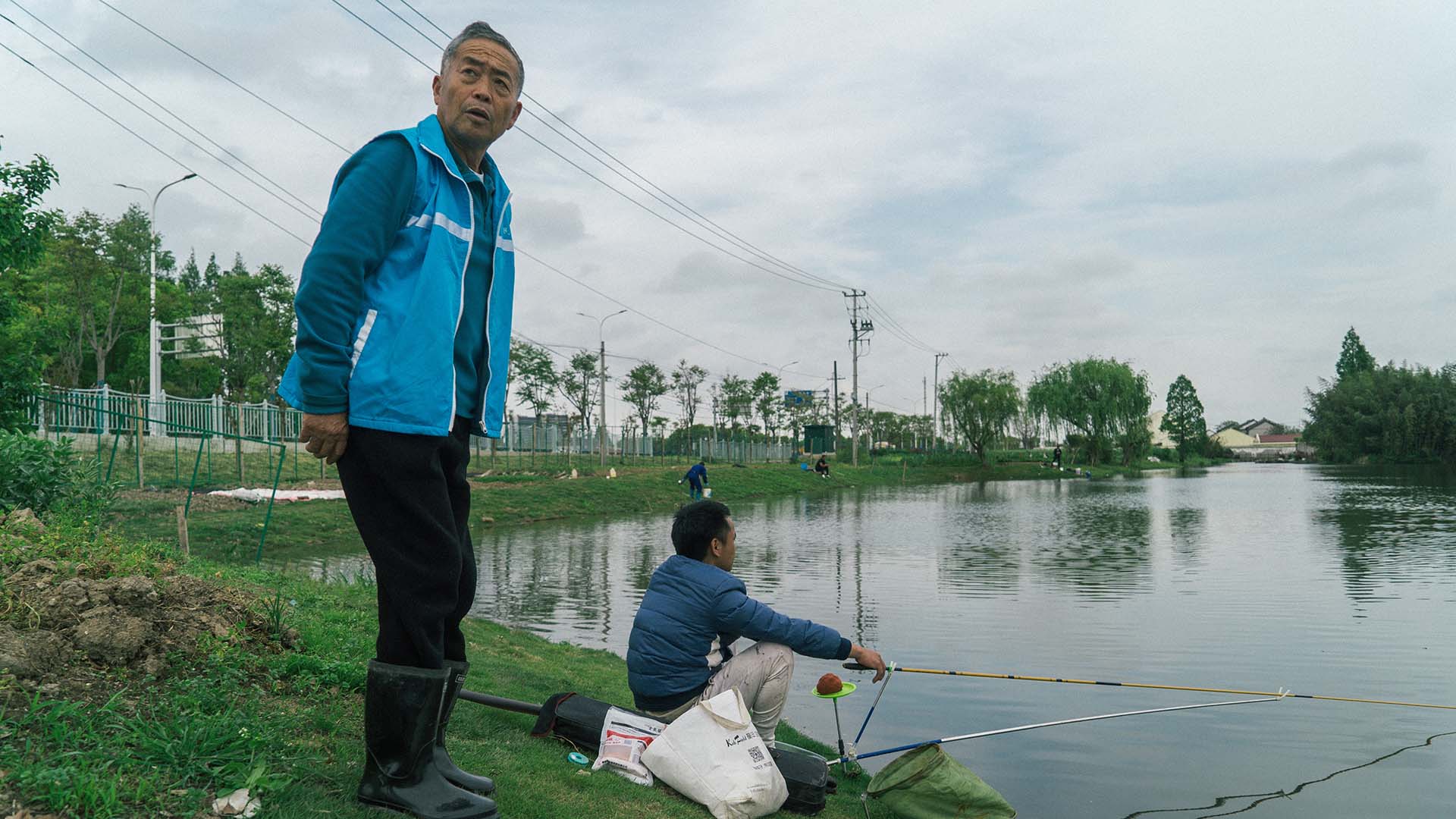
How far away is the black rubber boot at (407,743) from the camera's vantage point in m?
2.64

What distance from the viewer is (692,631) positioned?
13.5ft

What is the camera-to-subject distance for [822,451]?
6856 cm

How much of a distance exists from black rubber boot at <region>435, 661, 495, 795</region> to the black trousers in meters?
0.16

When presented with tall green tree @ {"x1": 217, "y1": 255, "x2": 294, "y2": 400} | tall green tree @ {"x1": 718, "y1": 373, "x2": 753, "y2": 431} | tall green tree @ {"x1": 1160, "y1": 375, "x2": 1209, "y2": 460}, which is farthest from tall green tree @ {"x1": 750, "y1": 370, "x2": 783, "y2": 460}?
tall green tree @ {"x1": 1160, "y1": 375, "x2": 1209, "y2": 460}

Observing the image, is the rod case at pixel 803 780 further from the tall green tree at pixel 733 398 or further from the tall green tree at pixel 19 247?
the tall green tree at pixel 733 398

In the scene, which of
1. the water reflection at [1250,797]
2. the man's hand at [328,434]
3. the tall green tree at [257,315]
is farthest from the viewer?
the tall green tree at [257,315]

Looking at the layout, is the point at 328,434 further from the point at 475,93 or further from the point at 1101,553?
the point at 1101,553

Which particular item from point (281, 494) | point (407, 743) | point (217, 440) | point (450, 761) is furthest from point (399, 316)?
point (217, 440)

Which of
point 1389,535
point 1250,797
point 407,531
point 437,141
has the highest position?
point 437,141

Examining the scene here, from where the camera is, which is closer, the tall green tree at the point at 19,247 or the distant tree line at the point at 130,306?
the tall green tree at the point at 19,247

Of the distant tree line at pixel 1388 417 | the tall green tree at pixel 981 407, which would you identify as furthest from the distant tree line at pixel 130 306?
the distant tree line at pixel 1388 417

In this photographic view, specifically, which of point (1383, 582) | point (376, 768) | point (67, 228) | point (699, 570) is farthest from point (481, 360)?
point (67, 228)

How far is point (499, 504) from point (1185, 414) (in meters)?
127

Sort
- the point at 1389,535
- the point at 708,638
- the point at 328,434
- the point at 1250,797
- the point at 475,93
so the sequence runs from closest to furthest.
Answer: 1. the point at 328,434
2. the point at 475,93
3. the point at 708,638
4. the point at 1250,797
5. the point at 1389,535
